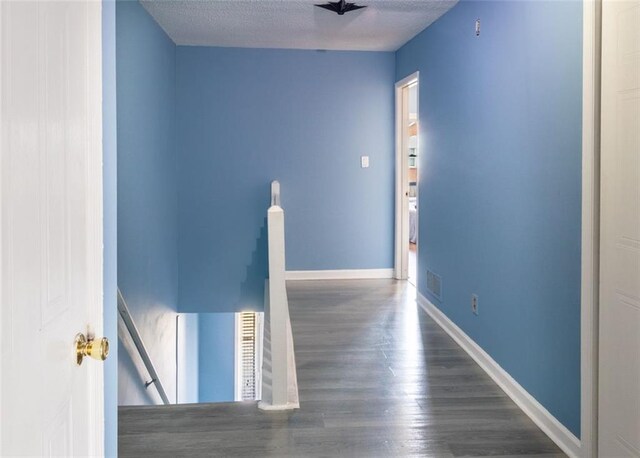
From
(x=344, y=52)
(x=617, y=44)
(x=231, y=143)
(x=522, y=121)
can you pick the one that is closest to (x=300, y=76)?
(x=344, y=52)

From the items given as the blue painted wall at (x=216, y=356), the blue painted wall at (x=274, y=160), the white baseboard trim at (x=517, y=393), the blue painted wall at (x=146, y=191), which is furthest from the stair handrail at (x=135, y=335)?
the blue painted wall at (x=216, y=356)

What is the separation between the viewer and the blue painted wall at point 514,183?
105 inches

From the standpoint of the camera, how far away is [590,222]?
2352 mm

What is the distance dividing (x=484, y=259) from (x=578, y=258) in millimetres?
1257

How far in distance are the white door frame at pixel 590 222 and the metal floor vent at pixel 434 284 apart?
2349mm

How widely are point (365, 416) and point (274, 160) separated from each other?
145 inches

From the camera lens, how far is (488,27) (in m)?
3.66

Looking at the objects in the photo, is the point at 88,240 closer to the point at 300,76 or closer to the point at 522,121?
the point at 522,121

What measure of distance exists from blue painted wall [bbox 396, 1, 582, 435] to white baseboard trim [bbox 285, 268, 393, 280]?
1536 mm

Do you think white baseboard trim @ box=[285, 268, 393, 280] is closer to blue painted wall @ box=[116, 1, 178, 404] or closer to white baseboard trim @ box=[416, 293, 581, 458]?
blue painted wall @ box=[116, 1, 178, 404]

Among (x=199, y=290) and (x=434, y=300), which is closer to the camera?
(x=434, y=300)

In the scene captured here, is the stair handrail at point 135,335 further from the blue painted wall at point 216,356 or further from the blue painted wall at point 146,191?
the blue painted wall at point 216,356

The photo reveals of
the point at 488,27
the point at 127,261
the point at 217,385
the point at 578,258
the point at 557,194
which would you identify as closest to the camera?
the point at 578,258

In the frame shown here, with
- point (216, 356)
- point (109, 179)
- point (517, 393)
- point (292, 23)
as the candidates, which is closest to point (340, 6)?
point (292, 23)
